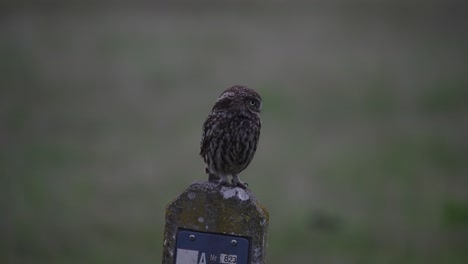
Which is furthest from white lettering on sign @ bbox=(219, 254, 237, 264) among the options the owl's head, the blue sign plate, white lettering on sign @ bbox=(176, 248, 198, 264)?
the owl's head

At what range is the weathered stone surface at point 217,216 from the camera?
4.39 m

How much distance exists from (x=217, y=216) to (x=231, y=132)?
2.97 feet

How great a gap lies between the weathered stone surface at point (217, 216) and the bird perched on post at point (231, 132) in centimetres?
50

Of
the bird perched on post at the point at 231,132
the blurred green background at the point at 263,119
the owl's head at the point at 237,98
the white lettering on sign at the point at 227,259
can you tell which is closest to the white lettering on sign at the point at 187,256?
the white lettering on sign at the point at 227,259

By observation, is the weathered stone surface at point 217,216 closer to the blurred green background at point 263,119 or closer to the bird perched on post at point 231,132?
the bird perched on post at point 231,132

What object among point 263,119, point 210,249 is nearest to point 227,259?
point 210,249

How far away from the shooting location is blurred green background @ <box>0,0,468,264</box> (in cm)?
1288

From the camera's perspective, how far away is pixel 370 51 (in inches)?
1075

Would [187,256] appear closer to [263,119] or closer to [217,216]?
[217,216]

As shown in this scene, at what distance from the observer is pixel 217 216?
4.41 meters

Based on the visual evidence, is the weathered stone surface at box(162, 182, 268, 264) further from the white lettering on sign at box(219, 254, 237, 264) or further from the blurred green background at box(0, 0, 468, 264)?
the blurred green background at box(0, 0, 468, 264)

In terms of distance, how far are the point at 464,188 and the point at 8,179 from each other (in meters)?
8.18

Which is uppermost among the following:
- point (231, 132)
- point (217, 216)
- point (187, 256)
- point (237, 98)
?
point (237, 98)

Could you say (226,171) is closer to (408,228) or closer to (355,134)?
(408,228)
